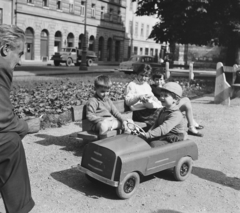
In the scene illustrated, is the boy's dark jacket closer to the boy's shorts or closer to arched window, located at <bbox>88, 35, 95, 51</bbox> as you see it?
the boy's shorts

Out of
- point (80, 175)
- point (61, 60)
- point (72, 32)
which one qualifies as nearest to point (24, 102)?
point (80, 175)

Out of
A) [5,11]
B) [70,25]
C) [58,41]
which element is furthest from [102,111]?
[70,25]

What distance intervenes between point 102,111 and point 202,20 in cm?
1484

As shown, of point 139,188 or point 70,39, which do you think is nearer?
point 139,188

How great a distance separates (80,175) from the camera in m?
4.41

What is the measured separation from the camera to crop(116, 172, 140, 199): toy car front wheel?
364 centimetres

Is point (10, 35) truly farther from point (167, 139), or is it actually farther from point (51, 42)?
point (51, 42)

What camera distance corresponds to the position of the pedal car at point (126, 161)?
3672mm

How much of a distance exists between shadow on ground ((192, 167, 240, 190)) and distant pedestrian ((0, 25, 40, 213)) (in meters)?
2.52

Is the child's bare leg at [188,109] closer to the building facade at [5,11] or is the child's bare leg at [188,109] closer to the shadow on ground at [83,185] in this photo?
the shadow on ground at [83,185]

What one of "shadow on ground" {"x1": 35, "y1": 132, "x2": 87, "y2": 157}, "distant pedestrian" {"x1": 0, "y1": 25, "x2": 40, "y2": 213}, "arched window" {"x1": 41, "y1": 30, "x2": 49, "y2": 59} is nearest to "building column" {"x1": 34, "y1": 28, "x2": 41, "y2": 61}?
"arched window" {"x1": 41, "y1": 30, "x2": 49, "y2": 59}

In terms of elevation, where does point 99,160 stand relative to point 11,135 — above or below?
below

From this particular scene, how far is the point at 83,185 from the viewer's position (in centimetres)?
409

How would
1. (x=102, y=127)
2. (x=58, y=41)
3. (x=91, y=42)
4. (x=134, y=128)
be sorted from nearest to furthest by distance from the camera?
(x=134, y=128)
(x=102, y=127)
(x=58, y=41)
(x=91, y=42)
